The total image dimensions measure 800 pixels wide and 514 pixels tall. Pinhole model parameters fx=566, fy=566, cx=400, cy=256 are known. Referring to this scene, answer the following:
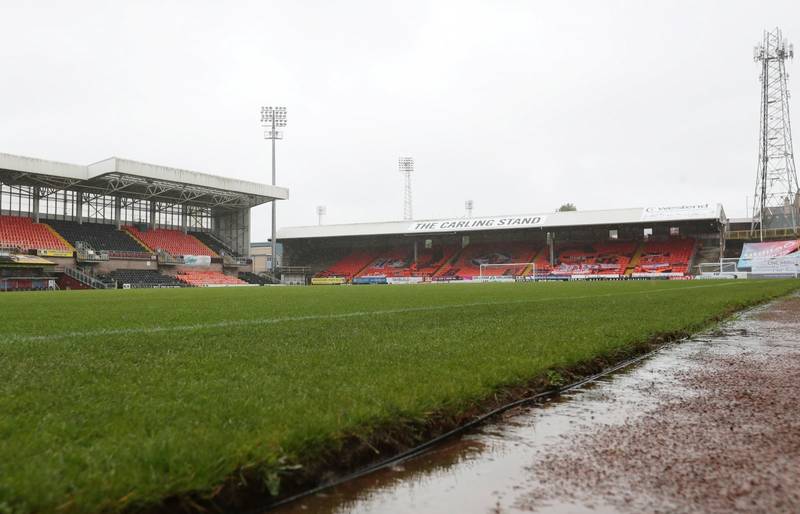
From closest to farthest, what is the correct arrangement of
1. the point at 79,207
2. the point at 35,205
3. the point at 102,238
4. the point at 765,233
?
the point at 35,205, the point at 102,238, the point at 79,207, the point at 765,233

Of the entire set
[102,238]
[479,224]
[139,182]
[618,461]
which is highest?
[139,182]

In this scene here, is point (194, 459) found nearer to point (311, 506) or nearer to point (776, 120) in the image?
point (311, 506)

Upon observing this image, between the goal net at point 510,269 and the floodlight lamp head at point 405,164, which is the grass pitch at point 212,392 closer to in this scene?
the goal net at point 510,269

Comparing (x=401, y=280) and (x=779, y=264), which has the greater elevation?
(x=779, y=264)

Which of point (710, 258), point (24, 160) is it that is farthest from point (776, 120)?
point (24, 160)

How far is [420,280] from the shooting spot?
177 ft

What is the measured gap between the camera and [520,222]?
174 ft

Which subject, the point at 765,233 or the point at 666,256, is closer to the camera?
the point at 666,256

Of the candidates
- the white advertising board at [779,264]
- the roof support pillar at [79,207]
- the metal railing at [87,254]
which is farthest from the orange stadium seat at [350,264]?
the white advertising board at [779,264]

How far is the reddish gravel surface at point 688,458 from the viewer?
2002 millimetres

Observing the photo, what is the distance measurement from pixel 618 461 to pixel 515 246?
57.2 metres

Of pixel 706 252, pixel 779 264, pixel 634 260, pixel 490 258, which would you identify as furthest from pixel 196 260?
pixel 779 264

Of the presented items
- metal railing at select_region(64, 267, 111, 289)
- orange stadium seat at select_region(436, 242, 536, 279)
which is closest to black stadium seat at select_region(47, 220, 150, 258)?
metal railing at select_region(64, 267, 111, 289)

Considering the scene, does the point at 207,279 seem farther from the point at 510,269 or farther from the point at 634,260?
the point at 634,260
